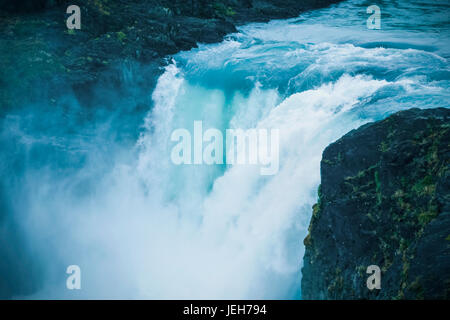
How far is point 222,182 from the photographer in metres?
8.30

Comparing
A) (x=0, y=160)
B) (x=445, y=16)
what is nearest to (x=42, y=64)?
(x=0, y=160)

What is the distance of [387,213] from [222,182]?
5.03m

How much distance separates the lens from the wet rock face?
2.94m

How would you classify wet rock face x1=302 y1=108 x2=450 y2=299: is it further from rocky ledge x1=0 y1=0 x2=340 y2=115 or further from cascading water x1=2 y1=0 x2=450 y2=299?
rocky ledge x1=0 y1=0 x2=340 y2=115

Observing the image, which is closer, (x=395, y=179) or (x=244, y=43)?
(x=395, y=179)

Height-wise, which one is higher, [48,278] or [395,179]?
[395,179]

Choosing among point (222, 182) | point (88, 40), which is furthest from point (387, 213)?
point (88, 40)

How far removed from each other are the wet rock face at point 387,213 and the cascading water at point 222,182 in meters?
1.74

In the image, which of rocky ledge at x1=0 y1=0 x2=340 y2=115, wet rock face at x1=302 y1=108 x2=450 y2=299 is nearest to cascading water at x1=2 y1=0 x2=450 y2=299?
rocky ledge at x1=0 y1=0 x2=340 y2=115

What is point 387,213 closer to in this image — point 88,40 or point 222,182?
point 222,182

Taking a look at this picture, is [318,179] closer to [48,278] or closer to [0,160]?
[48,278]
